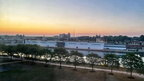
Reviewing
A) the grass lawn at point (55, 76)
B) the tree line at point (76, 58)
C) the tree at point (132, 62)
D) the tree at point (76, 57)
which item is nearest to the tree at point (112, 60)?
the tree line at point (76, 58)

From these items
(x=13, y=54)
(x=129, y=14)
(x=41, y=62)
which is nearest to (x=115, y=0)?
(x=129, y=14)

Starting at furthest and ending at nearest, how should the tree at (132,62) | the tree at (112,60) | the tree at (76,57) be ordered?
the tree at (76,57) < the tree at (112,60) < the tree at (132,62)

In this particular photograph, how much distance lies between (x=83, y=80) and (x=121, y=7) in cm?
228

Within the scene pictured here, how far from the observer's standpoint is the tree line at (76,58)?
3.71m

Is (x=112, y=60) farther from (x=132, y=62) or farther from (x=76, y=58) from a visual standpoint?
(x=76, y=58)

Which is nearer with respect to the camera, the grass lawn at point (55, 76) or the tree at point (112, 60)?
the grass lawn at point (55, 76)

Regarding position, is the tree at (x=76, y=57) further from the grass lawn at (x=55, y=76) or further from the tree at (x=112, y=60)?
the tree at (x=112, y=60)

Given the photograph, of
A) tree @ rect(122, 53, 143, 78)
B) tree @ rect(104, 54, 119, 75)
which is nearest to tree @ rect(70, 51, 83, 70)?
tree @ rect(104, 54, 119, 75)

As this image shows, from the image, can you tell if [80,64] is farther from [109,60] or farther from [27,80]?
[27,80]

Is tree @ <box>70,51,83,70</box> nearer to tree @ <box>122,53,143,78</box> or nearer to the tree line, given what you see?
the tree line

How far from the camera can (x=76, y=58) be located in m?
4.70

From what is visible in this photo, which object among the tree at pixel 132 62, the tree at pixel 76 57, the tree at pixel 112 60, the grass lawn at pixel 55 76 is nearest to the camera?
the grass lawn at pixel 55 76

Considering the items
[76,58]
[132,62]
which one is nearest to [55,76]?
[76,58]

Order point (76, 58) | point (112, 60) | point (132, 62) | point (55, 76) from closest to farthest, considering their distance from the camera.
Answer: point (55, 76), point (132, 62), point (112, 60), point (76, 58)
